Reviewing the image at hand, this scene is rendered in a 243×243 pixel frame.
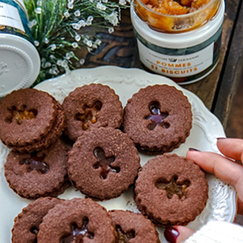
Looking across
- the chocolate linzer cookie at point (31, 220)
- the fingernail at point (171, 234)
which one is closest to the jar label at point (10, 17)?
the chocolate linzer cookie at point (31, 220)

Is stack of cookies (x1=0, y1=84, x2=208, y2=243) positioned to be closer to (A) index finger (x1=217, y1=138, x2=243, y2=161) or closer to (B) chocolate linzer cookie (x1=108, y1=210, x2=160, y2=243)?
(B) chocolate linzer cookie (x1=108, y1=210, x2=160, y2=243)

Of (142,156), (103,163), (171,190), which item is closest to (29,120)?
(103,163)

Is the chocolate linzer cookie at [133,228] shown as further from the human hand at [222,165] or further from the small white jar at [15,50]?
the small white jar at [15,50]

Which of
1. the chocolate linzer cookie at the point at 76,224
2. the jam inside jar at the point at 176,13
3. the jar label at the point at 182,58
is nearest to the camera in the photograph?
the chocolate linzer cookie at the point at 76,224

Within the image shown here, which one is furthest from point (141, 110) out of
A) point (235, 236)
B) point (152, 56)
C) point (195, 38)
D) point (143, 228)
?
point (235, 236)

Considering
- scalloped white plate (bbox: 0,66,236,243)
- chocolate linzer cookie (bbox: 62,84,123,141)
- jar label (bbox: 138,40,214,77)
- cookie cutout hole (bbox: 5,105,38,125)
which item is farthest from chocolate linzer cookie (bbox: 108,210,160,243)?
jar label (bbox: 138,40,214,77)

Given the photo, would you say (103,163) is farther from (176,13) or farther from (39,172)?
(176,13)

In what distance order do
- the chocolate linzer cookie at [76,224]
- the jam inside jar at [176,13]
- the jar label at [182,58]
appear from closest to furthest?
the chocolate linzer cookie at [76,224], the jam inside jar at [176,13], the jar label at [182,58]
